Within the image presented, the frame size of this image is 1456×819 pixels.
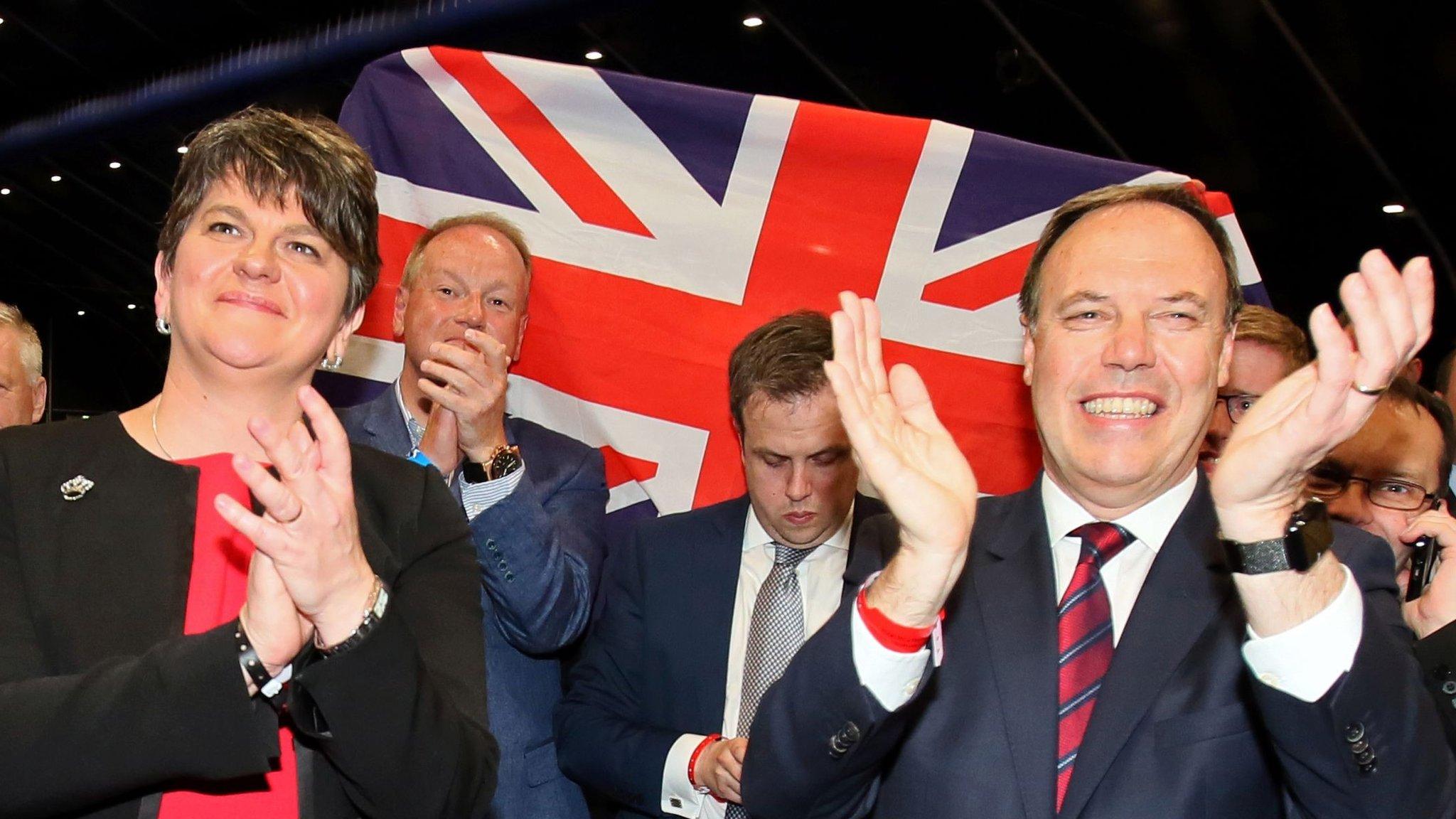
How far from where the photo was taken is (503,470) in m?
2.38

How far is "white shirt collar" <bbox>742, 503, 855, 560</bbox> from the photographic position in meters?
2.57

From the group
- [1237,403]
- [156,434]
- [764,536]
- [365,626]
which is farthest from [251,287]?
[1237,403]

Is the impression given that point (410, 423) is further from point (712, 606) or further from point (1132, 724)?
point (1132, 724)

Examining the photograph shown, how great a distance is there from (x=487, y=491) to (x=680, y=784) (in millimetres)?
602

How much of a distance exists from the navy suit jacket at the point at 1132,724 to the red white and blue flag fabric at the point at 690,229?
1.38 metres

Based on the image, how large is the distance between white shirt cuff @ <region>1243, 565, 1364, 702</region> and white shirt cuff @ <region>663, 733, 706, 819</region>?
44.5 inches

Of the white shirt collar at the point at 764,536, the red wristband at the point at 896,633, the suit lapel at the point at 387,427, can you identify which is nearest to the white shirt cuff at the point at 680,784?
the white shirt collar at the point at 764,536

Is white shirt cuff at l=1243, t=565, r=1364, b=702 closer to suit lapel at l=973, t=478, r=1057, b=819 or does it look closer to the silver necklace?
suit lapel at l=973, t=478, r=1057, b=819

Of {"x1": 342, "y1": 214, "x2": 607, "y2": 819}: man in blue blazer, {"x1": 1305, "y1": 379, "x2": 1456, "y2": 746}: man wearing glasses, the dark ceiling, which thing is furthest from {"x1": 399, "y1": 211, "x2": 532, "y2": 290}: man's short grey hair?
the dark ceiling

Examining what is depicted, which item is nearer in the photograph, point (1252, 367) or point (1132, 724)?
point (1132, 724)

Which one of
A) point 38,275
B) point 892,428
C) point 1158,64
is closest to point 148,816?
point 892,428

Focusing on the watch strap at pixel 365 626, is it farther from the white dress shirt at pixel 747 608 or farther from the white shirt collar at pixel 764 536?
the white shirt collar at pixel 764 536

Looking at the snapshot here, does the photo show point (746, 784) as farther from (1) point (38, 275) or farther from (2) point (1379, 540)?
(1) point (38, 275)

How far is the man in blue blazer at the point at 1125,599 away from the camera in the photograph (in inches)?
55.8
